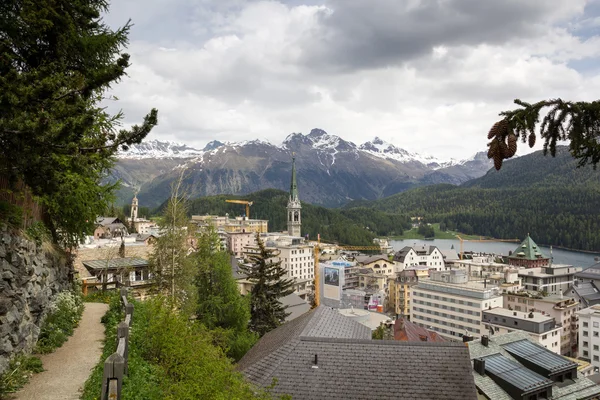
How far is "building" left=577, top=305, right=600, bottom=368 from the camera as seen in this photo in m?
55.8

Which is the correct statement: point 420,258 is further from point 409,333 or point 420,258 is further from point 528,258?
point 409,333

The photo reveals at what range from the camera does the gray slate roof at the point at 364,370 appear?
11.2 m

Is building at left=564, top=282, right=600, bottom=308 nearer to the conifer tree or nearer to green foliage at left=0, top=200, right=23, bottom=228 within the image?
the conifer tree

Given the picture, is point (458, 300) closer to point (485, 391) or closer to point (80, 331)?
point (485, 391)

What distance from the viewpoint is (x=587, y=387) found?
2286 centimetres

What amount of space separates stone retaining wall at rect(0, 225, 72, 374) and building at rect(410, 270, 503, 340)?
5715 centimetres

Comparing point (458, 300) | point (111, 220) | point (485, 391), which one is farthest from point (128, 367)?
point (111, 220)

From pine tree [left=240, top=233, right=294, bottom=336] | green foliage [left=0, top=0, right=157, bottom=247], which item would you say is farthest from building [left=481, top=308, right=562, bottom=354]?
green foliage [left=0, top=0, right=157, bottom=247]

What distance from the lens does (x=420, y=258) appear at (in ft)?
375

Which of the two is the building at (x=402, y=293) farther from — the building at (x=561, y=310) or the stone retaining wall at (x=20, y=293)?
the stone retaining wall at (x=20, y=293)

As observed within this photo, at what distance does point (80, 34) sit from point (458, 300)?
60564 millimetres

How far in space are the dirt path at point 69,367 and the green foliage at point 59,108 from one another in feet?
12.6

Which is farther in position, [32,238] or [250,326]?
[250,326]

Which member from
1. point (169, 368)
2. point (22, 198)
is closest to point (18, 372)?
point (169, 368)
